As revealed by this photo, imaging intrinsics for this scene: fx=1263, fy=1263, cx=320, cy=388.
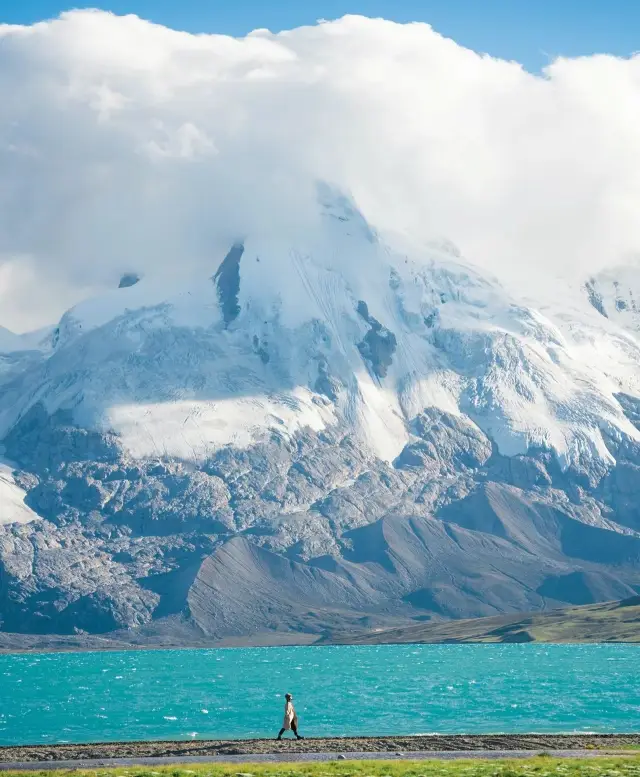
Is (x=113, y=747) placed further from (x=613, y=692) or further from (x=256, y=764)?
(x=613, y=692)

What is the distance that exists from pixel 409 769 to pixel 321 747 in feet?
73.7

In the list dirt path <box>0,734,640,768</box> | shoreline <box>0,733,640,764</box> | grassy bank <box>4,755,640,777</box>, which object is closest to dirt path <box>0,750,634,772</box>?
dirt path <box>0,734,640,768</box>

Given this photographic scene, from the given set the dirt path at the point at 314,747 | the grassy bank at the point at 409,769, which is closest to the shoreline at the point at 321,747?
the dirt path at the point at 314,747

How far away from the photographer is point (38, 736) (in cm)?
13888

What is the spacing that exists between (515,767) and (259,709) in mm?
91816

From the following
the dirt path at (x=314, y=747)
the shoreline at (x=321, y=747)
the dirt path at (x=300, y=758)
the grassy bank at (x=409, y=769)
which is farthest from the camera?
the shoreline at (x=321, y=747)

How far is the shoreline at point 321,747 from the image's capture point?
104 m

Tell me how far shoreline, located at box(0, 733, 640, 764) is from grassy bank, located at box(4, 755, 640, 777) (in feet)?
37.7

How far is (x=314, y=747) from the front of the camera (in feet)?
351

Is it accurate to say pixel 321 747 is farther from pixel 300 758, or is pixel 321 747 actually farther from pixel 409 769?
pixel 409 769

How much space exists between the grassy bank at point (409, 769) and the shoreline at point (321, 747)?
11.5 m

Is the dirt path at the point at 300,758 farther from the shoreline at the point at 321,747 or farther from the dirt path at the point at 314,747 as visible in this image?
the shoreline at the point at 321,747

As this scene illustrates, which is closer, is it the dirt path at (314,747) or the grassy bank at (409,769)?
the grassy bank at (409,769)

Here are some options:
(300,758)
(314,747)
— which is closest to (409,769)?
(300,758)
